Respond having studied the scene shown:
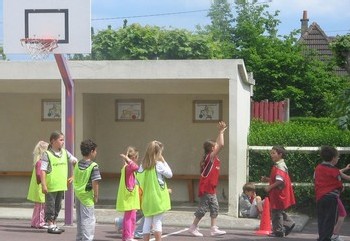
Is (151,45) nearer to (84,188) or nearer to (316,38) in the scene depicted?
(316,38)

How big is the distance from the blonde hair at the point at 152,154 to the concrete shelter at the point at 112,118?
5180 millimetres

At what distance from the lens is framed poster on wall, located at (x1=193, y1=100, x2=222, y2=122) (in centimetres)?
1891

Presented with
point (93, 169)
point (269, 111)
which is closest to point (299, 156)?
point (93, 169)

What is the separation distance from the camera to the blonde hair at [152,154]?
1154cm

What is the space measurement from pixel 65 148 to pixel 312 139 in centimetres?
557

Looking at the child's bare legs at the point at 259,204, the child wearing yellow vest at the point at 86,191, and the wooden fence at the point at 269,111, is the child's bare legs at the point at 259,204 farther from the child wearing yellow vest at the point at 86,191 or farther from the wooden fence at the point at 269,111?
the wooden fence at the point at 269,111

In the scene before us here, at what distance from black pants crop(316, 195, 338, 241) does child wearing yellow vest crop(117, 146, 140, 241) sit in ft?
9.51

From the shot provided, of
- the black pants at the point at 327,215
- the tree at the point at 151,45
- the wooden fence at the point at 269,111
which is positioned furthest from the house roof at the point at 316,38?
the black pants at the point at 327,215

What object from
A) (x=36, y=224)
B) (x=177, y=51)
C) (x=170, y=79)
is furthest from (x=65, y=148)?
(x=177, y=51)

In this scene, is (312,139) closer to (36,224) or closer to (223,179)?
(223,179)

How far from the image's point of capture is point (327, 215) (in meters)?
12.2

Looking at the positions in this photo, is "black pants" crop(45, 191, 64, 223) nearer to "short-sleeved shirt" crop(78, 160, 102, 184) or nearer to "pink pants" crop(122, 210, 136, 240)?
"pink pants" crop(122, 210, 136, 240)

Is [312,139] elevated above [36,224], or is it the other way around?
[312,139]

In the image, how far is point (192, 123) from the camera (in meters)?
19.2
